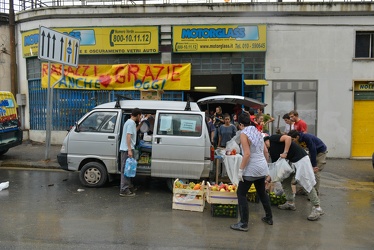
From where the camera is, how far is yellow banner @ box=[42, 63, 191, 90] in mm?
11742

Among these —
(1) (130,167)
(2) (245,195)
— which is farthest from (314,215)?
(1) (130,167)

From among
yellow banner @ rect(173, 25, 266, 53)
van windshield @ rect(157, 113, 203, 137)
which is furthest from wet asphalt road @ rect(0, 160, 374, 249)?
yellow banner @ rect(173, 25, 266, 53)

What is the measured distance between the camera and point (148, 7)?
1175 centimetres

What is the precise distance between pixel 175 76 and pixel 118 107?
5078 mm

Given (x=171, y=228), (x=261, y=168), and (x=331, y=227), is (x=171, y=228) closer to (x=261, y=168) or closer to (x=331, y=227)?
(x=261, y=168)

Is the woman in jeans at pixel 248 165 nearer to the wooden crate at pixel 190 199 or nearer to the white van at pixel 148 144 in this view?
the wooden crate at pixel 190 199

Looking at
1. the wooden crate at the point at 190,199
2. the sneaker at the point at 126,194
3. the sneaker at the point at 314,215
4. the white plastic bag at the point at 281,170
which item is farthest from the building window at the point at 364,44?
the sneaker at the point at 126,194

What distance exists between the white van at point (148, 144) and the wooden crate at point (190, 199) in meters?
0.82

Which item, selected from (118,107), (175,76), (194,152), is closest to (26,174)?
(118,107)

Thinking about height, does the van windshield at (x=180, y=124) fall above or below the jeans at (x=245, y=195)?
above

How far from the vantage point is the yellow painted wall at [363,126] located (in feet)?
37.3

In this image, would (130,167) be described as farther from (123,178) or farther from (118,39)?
(118,39)

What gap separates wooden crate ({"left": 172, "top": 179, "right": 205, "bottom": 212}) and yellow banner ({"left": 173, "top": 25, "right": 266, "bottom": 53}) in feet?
23.2

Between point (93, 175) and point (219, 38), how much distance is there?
6.98m
